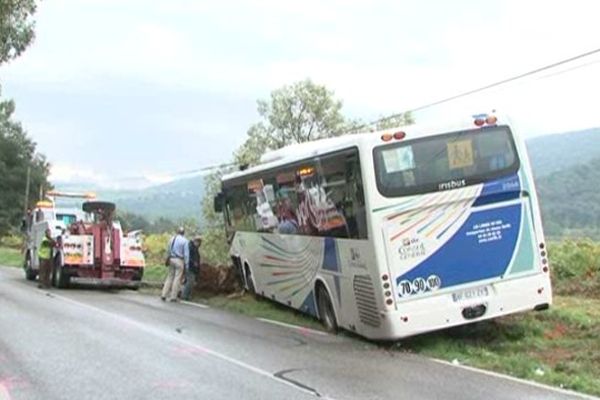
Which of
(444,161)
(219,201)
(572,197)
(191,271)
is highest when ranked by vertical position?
(219,201)

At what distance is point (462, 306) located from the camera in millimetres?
11516

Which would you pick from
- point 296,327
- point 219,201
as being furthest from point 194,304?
point 296,327

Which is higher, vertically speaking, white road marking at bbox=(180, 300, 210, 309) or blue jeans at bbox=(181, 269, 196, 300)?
blue jeans at bbox=(181, 269, 196, 300)

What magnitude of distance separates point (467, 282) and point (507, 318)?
5.61 feet

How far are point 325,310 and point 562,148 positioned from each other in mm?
30130

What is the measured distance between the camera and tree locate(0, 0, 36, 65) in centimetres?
1598

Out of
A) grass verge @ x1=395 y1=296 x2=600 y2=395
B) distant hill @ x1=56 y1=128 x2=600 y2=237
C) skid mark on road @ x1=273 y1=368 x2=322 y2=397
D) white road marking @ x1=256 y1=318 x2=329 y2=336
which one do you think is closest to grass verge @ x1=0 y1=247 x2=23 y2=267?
distant hill @ x1=56 y1=128 x2=600 y2=237

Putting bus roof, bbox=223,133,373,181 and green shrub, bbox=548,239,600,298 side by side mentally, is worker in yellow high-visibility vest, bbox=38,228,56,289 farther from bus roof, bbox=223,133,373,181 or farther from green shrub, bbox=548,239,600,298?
green shrub, bbox=548,239,600,298

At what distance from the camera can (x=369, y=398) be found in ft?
26.6

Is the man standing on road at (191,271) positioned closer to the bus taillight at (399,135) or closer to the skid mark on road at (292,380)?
the bus taillight at (399,135)

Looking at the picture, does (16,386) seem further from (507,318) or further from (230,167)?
(230,167)

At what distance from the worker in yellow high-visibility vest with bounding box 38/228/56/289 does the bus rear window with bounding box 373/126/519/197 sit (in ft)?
50.4

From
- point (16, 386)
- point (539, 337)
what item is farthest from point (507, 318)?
point (16, 386)

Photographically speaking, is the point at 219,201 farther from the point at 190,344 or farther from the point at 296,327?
the point at 190,344
